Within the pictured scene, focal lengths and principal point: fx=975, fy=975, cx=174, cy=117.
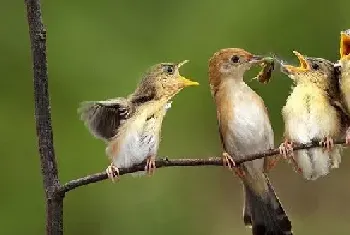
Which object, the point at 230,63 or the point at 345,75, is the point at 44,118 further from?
the point at 345,75

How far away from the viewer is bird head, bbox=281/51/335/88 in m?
1.10

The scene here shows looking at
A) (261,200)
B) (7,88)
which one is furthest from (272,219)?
(7,88)

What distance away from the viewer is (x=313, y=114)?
110 cm

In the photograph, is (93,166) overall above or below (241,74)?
below

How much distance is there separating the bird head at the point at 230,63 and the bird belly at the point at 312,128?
2.8 inches

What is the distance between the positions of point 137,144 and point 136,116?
4 centimetres

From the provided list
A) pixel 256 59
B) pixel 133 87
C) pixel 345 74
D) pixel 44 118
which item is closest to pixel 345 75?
pixel 345 74

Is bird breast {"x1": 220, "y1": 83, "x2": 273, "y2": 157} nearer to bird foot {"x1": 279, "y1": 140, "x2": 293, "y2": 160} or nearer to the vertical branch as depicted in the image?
bird foot {"x1": 279, "y1": 140, "x2": 293, "y2": 160}

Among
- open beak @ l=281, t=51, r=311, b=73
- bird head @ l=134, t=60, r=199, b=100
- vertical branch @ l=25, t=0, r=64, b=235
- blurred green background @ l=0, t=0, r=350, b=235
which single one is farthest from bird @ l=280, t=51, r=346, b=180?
blurred green background @ l=0, t=0, r=350, b=235

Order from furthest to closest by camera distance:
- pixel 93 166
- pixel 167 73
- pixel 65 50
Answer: pixel 65 50, pixel 93 166, pixel 167 73

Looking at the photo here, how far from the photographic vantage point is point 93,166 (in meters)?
2.57

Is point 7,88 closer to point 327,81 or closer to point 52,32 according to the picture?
point 52,32

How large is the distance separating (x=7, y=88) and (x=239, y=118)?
5.33 feet

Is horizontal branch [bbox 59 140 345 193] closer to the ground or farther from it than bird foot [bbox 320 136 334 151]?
closer to the ground
